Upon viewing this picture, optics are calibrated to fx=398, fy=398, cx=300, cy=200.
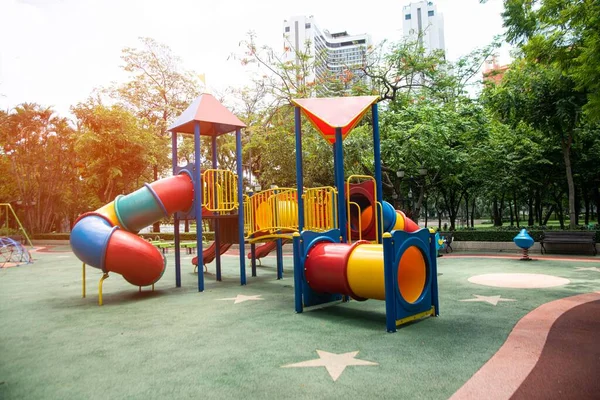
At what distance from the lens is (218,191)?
10453mm

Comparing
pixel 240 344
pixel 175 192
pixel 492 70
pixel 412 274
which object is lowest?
pixel 240 344

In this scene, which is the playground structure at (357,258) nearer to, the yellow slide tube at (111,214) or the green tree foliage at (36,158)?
the yellow slide tube at (111,214)

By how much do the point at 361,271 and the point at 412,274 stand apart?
757 mm

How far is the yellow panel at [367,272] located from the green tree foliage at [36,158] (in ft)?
112

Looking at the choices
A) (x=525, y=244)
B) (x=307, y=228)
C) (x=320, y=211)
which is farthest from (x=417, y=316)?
(x=525, y=244)

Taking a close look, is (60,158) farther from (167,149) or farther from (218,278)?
(218,278)

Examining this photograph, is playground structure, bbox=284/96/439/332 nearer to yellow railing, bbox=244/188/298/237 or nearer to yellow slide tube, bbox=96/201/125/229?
yellow railing, bbox=244/188/298/237

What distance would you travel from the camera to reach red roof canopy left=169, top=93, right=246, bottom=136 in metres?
10.2

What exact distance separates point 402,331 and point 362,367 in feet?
5.01

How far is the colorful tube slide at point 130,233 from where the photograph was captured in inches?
319

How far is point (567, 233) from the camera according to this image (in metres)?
14.2

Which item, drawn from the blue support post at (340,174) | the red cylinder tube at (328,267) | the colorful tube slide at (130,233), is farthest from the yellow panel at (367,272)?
the colorful tube slide at (130,233)

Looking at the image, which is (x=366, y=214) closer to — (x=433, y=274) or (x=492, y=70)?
(x=433, y=274)

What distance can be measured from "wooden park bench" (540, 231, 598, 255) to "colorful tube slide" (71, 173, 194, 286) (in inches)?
502
